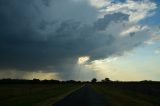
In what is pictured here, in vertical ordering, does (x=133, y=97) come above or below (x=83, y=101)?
above

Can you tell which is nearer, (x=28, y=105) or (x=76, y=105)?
(x=76, y=105)

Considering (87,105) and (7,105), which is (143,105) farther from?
(7,105)

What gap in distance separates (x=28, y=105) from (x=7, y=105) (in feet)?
7.47

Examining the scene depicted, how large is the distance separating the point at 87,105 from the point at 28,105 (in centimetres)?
596

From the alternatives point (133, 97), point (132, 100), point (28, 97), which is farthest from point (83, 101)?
point (133, 97)

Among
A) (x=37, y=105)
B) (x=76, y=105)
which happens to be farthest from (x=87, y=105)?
(x=37, y=105)

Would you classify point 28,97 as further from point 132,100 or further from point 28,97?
point 132,100

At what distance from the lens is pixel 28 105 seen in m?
32.3

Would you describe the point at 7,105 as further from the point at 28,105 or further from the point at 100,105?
the point at 100,105

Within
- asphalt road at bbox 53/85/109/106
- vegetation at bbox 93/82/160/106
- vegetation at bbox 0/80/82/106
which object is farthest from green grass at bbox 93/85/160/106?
vegetation at bbox 0/80/82/106

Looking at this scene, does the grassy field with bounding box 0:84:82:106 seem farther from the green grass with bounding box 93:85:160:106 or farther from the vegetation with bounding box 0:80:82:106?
the green grass with bounding box 93:85:160:106

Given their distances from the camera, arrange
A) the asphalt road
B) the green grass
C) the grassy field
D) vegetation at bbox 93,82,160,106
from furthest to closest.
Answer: vegetation at bbox 93,82,160,106, the grassy field, the green grass, the asphalt road

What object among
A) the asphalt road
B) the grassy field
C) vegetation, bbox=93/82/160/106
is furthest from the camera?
vegetation, bbox=93/82/160/106

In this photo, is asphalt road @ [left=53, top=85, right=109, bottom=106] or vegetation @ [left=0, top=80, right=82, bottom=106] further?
vegetation @ [left=0, top=80, right=82, bottom=106]
